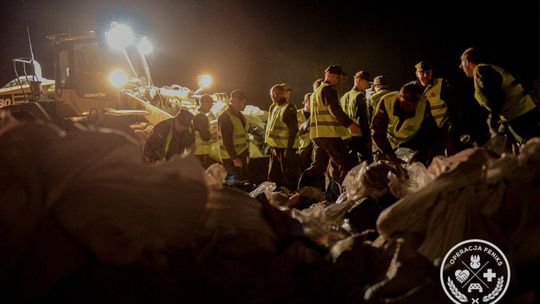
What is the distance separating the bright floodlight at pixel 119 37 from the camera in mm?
11250

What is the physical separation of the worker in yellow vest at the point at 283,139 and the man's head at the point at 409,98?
2946 millimetres

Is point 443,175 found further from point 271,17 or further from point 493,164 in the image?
point 271,17

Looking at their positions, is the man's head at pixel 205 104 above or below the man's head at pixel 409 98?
below

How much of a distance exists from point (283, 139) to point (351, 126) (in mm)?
1780

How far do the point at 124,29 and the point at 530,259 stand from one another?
411 inches

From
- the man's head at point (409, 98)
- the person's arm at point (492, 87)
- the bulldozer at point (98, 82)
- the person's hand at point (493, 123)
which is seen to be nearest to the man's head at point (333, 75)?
the man's head at point (409, 98)

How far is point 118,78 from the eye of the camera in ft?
38.1

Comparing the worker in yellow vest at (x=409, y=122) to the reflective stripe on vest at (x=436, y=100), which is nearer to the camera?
the worker in yellow vest at (x=409, y=122)

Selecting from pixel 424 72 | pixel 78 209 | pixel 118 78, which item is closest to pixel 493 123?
pixel 424 72

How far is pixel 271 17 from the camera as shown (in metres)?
25.0

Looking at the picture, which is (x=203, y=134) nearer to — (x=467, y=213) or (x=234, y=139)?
(x=234, y=139)

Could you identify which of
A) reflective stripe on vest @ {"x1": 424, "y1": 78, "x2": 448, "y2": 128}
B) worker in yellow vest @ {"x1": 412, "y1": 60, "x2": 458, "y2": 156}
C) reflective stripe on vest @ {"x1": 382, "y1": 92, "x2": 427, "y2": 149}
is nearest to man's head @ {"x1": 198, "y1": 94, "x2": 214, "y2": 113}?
worker in yellow vest @ {"x1": 412, "y1": 60, "x2": 458, "y2": 156}

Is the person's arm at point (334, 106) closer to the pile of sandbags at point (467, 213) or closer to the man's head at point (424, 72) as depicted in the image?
the man's head at point (424, 72)

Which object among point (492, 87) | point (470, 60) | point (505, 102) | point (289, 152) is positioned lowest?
point (289, 152)
